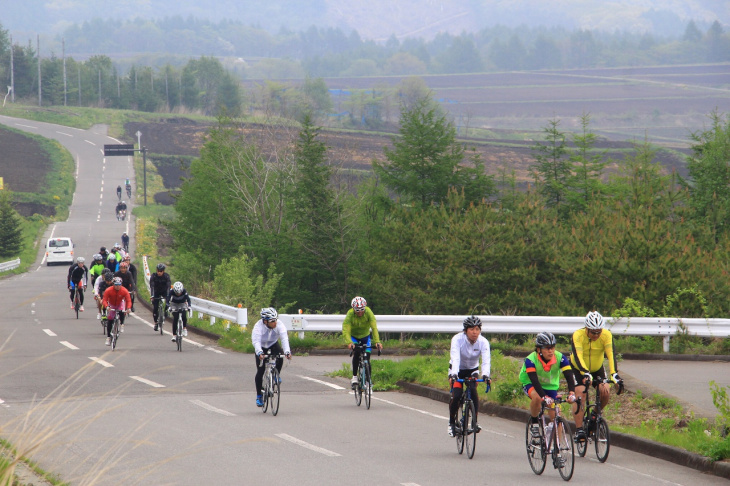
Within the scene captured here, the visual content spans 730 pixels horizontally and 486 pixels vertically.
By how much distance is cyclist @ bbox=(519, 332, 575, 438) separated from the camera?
387 inches

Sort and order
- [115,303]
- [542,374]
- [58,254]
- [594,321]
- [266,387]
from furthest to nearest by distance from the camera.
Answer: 1. [58,254]
2. [115,303]
3. [266,387]
4. [594,321]
5. [542,374]

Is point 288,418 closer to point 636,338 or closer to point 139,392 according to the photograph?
point 139,392

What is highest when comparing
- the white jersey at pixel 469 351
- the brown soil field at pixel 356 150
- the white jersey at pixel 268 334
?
the brown soil field at pixel 356 150

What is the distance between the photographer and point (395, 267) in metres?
38.8

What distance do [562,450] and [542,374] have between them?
2.97ft

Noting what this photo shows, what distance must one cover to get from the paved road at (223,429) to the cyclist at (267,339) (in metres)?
0.52

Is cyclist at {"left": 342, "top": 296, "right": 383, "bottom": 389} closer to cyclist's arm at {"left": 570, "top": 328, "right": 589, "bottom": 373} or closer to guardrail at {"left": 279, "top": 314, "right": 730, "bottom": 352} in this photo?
cyclist's arm at {"left": 570, "top": 328, "right": 589, "bottom": 373}

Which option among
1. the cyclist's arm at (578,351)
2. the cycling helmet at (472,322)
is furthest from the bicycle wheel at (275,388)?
the cyclist's arm at (578,351)

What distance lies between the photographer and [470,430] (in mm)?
10766

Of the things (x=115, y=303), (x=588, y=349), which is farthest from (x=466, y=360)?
(x=115, y=303)

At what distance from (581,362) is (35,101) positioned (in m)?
148

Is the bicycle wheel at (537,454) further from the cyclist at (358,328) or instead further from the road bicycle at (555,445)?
the cyclist at (358,328)

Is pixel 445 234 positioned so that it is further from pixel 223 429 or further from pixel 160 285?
pixel 223 429

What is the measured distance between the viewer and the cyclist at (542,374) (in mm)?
9828
